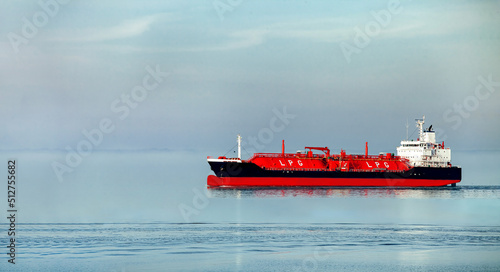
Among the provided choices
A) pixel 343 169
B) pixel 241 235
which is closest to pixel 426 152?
pixel 343 169

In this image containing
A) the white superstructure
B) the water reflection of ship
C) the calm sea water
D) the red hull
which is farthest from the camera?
the white superstructure

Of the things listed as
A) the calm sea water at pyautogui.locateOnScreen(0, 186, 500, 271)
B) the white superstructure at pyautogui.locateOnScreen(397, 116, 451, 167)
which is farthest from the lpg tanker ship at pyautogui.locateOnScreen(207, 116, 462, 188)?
the calm sea water at pyautogui.locateOnScreen(0, 186, 500, 271)

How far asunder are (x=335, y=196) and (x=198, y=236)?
2386 cm

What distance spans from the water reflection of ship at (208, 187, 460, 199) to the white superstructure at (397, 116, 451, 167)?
393cm

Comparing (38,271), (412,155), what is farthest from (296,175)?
(38,271)

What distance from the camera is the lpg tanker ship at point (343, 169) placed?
198 ft

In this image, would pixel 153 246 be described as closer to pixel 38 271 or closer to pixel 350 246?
pixel 38 271

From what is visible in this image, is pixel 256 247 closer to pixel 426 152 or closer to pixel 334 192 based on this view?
pixel 334 192

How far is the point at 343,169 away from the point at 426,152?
9881mm

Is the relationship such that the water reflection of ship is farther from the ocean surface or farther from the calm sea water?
the calm sea water

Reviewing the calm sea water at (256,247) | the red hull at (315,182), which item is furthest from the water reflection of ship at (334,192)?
the calm sea water at (256,247)

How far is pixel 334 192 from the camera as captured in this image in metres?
58.8

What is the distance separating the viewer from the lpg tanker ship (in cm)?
6025

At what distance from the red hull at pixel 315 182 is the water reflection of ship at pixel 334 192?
653 millimetres
